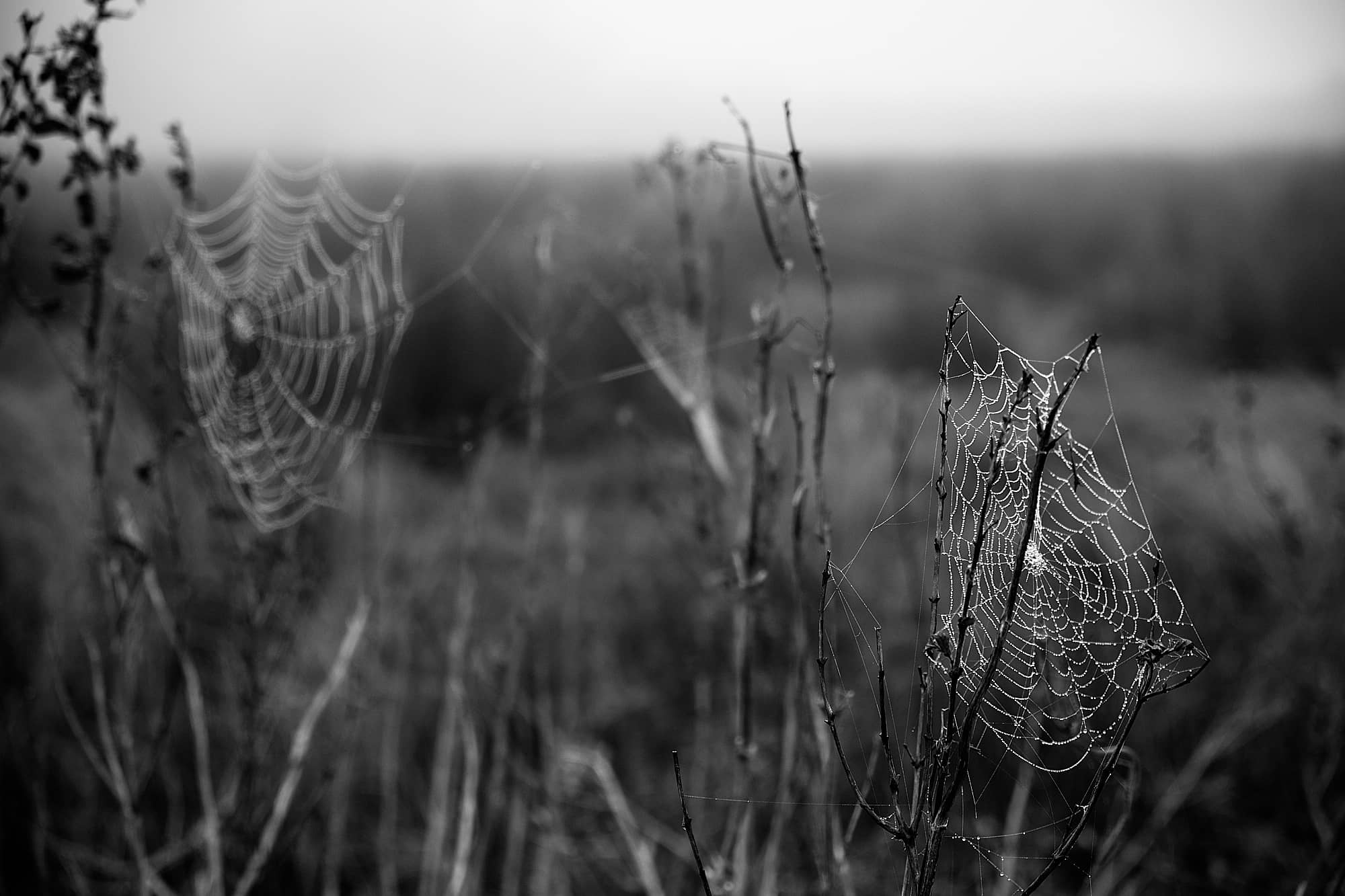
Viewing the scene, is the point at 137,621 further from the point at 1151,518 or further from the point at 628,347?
the point at 628,347

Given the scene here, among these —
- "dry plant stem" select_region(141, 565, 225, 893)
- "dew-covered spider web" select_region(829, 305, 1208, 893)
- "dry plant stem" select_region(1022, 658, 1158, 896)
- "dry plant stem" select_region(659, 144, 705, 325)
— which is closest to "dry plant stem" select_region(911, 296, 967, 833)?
"dew-covered spider web" select_region(829, 305, 1208, 893)

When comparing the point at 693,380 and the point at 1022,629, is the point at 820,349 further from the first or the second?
the point at 1022,629

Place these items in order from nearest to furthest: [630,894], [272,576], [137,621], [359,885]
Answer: [137,621] → [272,576] → [630,894] → [359,885]

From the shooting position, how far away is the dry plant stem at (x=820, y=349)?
1.06 m

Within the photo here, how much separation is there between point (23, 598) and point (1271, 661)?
775 cm

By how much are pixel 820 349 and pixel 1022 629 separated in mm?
2135

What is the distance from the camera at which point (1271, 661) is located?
3162 millimetres

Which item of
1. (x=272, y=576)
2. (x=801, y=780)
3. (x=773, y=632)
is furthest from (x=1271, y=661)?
(x=272, y=576)

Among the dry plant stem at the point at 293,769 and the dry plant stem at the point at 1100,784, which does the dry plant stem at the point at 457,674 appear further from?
the dry plant stem at the point at 1100,784

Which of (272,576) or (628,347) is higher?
(628,347)

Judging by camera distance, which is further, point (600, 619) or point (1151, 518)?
point (600, 619)

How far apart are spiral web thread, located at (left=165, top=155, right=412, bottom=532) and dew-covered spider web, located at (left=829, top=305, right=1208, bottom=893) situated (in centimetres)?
124

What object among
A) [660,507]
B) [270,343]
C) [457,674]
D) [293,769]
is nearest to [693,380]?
[660,507]

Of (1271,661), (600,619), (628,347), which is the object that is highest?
(628,347)
